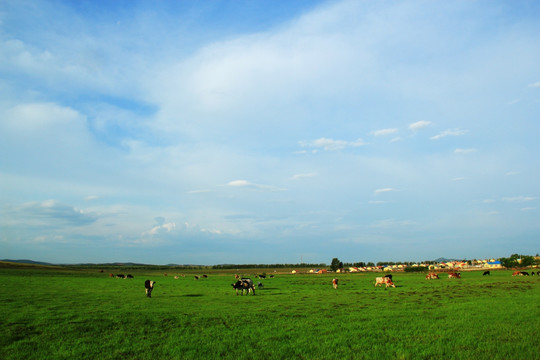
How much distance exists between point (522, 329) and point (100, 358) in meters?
17.1

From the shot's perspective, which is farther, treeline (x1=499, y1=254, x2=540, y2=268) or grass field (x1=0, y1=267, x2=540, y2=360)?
treeline (x1=499, y1=254, x2=540, y2=268)

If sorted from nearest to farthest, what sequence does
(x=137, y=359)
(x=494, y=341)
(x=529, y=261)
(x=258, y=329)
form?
(x=137, y=359), (x=494, y=341), (x=258, y=329), (x=529, y=261)

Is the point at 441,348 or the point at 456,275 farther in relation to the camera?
the point at 456,275

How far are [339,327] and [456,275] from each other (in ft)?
188

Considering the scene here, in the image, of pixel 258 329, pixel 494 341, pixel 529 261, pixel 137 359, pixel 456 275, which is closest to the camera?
pixel 137 359

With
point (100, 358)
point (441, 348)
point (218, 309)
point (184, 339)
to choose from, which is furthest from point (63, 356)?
point (441, 348)

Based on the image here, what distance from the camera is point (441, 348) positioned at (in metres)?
11.6

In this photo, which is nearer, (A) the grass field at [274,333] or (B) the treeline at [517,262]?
(A) the grass field at [274,333]

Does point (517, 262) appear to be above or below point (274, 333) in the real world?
below

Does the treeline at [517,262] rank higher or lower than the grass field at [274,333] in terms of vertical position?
lower

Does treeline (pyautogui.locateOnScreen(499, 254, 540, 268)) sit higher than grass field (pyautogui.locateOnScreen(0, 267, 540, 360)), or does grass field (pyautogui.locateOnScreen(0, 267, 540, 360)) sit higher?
grass field (pyautogui.locateOnScreen(0, 267, 540, 360))

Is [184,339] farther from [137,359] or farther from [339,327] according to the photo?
[339,327]

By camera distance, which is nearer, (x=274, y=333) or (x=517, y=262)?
(x=274, y=333)

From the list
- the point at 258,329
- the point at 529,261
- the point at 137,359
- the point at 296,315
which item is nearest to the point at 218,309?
the point at 296,315
